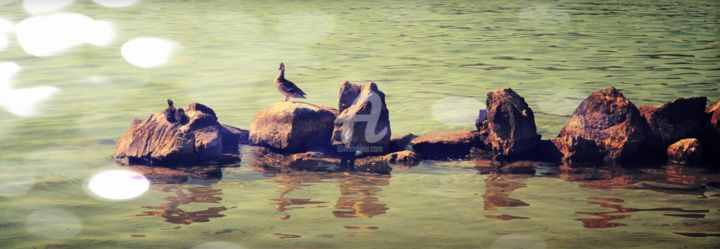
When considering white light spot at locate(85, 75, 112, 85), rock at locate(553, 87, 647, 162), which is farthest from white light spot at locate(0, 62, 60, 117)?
rock at locate(553, 87, 647, 162)

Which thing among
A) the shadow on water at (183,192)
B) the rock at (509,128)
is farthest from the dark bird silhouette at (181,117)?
the rock at (509,128)

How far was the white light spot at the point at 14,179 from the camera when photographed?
12.6m

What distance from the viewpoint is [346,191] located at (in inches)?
491

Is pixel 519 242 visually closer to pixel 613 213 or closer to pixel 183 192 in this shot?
pixel 613 213

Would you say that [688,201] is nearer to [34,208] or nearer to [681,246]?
[681,246]

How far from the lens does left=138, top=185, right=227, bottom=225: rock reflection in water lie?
11133 mm

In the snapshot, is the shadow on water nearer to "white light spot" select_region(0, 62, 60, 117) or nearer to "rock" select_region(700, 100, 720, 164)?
"rock" select_region(700, 100, 720, 164)

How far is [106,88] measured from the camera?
22.6 metres

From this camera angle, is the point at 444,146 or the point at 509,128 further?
the point at 444,146

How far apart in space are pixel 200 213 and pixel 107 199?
55.5 inches

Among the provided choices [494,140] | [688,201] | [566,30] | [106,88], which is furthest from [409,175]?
[566,30]

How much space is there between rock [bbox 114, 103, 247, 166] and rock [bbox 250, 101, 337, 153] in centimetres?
52

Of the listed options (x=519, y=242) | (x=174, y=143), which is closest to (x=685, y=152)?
(x=519, y=242)

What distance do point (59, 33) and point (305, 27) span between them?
28.1ft
